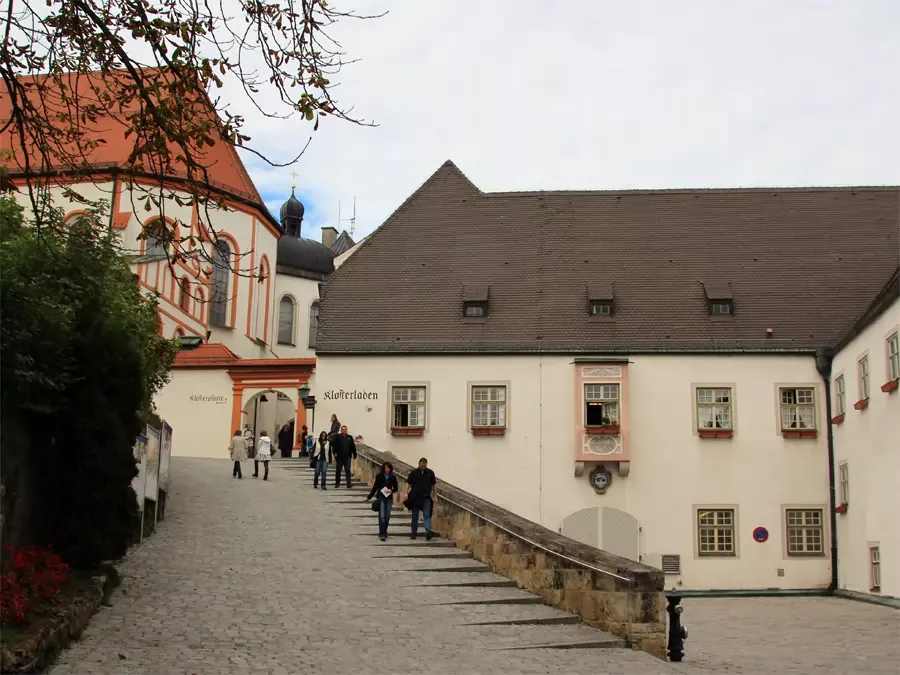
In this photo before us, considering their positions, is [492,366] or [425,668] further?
[492,366]

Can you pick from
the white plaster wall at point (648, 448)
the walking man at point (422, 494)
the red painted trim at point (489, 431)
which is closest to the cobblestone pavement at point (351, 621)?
the walking man at point (422, 494)

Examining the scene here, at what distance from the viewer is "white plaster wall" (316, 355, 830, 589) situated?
30.4 metres

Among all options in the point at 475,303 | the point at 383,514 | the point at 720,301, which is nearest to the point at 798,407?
the point at 720,301

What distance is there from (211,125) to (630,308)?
79.0ft

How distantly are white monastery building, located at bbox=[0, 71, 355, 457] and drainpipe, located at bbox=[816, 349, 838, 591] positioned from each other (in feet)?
48.2

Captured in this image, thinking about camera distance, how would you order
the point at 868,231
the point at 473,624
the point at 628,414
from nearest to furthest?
the point at 473,624 < the point at 628,414 < the point at 868,231

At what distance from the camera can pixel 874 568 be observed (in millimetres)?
26109

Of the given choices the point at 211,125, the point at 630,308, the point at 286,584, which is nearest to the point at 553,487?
the point at 630,308

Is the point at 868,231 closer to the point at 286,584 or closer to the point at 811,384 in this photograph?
the point at 811,384

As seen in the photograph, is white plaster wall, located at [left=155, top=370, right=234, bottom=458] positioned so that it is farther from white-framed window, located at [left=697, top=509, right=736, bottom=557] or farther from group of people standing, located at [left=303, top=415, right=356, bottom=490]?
white-framed window, located at [left=697, top=509, right=736, bottom=557]

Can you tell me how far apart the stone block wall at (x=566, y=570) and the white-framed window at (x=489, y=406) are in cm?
1167

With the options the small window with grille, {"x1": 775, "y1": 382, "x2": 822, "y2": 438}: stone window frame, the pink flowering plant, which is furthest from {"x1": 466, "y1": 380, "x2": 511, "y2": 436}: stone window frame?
the pink flowering plant

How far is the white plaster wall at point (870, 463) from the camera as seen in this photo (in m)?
24.1

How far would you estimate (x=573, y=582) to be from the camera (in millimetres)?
14914
